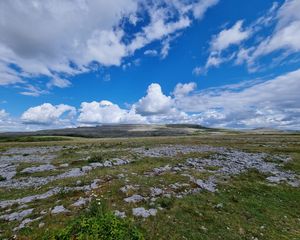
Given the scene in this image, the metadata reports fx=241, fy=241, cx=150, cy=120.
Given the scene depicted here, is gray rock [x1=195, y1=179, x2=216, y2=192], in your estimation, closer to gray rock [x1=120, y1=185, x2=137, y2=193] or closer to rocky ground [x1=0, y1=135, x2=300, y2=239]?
rocky ground [x1=0, y1=135, x2=300, y2=239]

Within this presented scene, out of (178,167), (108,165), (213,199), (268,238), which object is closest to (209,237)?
(268,238)

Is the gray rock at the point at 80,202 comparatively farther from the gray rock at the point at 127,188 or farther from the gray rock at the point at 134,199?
the gray rock at the point at 127,188

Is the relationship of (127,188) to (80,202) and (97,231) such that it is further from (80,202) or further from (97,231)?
(97,231)

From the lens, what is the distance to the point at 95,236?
10.7 meters

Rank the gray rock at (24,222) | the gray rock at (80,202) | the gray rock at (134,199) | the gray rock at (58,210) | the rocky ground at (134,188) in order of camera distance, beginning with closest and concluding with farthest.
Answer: the gray rock at (24,222) < the rocky ground at (134,188) < the gray rock at (58,210) < the gray rock at (80,202) < the gray rock at (134,199)

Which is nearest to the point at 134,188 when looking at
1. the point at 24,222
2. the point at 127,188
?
the point at 127,188

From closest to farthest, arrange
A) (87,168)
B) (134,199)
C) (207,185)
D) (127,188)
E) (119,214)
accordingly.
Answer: (119,214) < (134,199) < (127,188) < (207,185) < (87,168)

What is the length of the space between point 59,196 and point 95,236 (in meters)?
9.92

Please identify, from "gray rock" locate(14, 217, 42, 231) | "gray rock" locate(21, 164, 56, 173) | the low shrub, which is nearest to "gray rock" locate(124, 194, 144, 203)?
the low shrub

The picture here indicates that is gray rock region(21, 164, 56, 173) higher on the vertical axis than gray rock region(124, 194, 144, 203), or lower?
higher

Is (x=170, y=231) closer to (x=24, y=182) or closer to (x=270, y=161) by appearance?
(x=24, y=182)

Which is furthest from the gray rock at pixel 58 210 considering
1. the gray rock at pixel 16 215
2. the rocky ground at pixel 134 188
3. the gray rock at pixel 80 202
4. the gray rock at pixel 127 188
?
the gray rock at pixel 127 188

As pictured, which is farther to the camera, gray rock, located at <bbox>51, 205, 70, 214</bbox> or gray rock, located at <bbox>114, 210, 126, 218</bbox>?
gray rock, located at <bbox>51, 205, 70, 214</bbox>

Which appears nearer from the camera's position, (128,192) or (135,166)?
(128,192)
